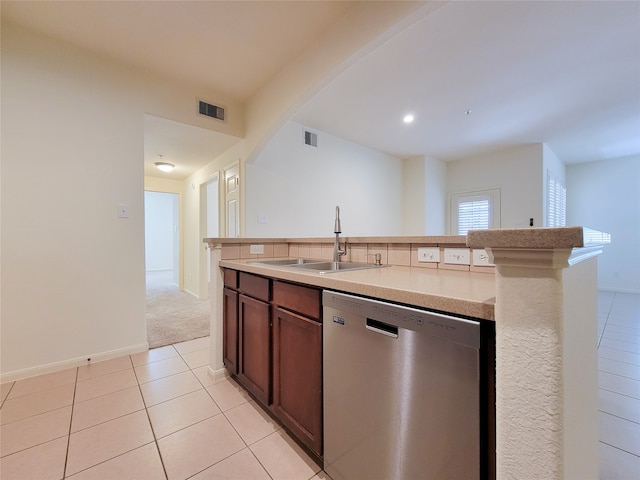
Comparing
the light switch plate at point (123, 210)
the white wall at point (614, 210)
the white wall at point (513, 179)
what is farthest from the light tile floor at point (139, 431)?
the white wall at point (614, 210)

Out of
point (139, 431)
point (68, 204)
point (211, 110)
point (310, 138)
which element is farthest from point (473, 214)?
point (68, 204)

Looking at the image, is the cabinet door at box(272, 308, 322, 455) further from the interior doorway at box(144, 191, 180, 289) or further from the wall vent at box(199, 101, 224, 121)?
the interior doorway at box(144, 191, 180, 289)

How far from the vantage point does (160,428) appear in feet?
5.06

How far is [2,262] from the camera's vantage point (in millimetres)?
2057

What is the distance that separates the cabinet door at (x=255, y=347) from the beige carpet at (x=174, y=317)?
4.84 feet

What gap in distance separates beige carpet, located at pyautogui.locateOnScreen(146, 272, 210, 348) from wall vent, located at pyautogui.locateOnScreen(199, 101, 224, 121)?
8.21 feet

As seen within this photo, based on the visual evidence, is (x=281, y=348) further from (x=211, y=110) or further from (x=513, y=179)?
(x=513, y=179)

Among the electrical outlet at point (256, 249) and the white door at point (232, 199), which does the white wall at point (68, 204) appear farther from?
the electrical outlet at point (256, 249)

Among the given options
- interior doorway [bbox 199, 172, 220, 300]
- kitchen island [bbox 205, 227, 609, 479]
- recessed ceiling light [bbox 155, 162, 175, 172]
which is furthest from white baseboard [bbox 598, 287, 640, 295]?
recessed ceiling light [bbox 155, 162, 175, 172]

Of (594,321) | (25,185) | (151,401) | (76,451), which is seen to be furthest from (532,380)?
(25,185)

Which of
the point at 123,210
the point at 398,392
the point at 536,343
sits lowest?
the point at 398,392

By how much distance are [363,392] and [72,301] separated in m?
2.64

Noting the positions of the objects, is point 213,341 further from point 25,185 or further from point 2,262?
point 25,185

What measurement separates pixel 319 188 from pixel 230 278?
2435 mm
